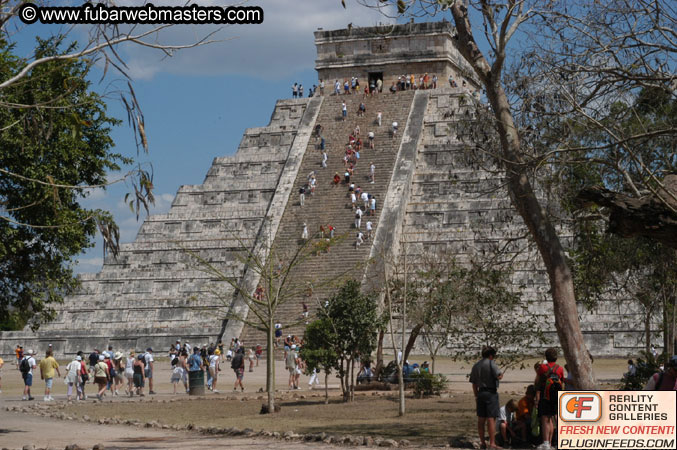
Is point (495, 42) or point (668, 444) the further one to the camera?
point (495, 42)

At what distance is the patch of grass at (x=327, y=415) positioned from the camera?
44.8 ft

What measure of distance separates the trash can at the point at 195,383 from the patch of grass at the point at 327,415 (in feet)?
6.55

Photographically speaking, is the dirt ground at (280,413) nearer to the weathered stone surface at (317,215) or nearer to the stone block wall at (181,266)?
the weathered stone surface at (317,215)

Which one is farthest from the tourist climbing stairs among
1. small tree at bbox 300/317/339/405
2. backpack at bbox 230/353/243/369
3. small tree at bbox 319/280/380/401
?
small tree at bbox 319/280/380/401

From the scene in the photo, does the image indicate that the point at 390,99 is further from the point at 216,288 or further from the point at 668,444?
the point at 668,444

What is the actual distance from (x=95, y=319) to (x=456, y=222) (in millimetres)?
14076

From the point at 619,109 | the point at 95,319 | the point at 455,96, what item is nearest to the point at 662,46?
the point at 619,109

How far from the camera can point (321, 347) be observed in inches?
759

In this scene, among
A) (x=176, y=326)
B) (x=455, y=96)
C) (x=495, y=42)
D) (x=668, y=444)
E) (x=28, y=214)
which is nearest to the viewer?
(x=668, y=444)

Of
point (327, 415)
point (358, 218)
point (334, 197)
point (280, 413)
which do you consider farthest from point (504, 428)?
point (334, 197)

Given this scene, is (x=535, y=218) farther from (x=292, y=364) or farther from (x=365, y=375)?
(x=292, y=364)

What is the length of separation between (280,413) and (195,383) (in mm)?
5767

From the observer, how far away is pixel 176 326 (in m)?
33.9

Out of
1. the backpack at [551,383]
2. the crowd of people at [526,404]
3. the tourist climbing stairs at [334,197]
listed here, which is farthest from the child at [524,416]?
the tourist climbing stairs at [334,197]
